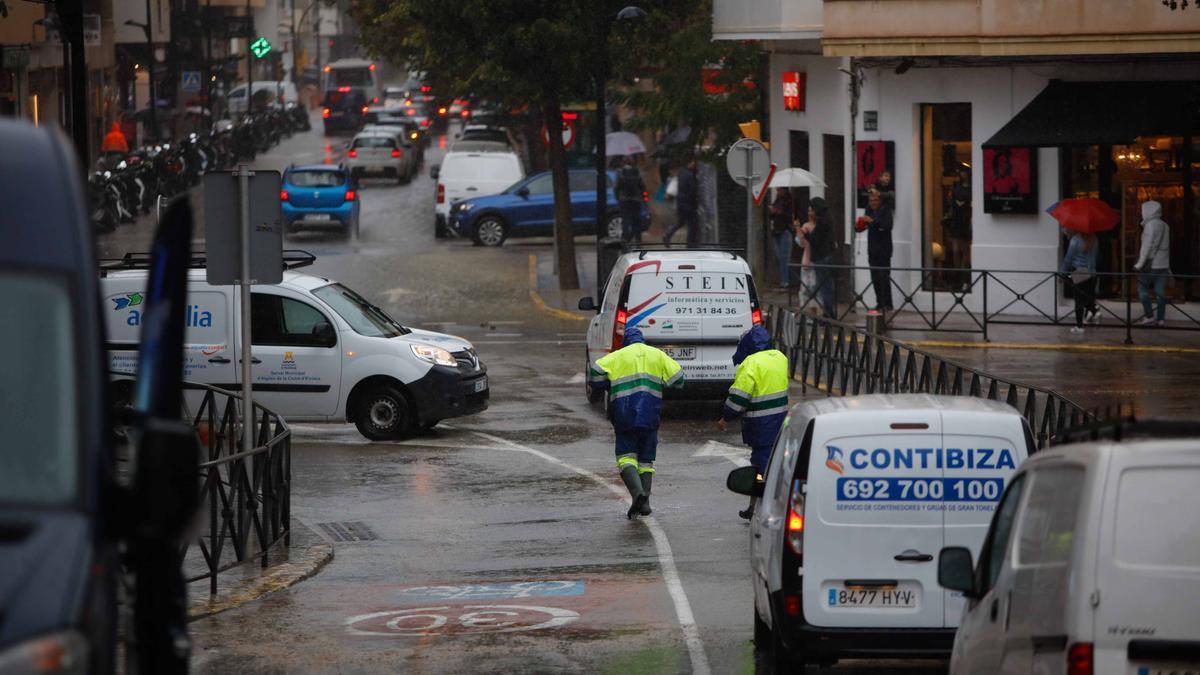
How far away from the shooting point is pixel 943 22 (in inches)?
1130

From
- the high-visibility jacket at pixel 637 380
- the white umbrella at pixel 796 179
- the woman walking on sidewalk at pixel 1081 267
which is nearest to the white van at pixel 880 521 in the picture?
the high-visibility jacket at pixel 637 380

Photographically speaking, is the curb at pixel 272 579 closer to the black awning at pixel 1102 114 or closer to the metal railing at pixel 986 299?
the metal railing at pixel 986 299

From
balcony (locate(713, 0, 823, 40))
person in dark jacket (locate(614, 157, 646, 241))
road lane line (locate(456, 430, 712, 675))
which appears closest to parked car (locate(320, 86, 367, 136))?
person in dark jacket (locate(614, 157, 646, 241))

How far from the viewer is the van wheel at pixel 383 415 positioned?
Result: 794 inches

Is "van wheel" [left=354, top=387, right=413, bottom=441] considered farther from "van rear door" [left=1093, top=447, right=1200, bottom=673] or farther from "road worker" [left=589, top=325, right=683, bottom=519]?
"van rear door" [left=1093, top=447, right=1200, bottom=673]

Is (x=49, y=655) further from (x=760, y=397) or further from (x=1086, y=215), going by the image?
(x=1086, y=215)

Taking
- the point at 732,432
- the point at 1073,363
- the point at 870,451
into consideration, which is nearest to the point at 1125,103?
the point at 1073,363

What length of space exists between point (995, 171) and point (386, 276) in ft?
38.9

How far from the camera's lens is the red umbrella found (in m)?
26.6

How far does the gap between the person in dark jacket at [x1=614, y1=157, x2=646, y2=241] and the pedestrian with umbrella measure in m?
13.9

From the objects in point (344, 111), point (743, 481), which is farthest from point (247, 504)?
point (344, 111)

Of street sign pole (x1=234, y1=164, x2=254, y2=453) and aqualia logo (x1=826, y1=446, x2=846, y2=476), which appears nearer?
aqualia logo (x1=826, y1=446, x2=846, y2=476)

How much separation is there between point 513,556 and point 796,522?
489 cm

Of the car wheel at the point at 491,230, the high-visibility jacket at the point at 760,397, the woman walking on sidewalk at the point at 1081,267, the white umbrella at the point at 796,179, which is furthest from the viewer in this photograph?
the car wheel at the point at 491,230
